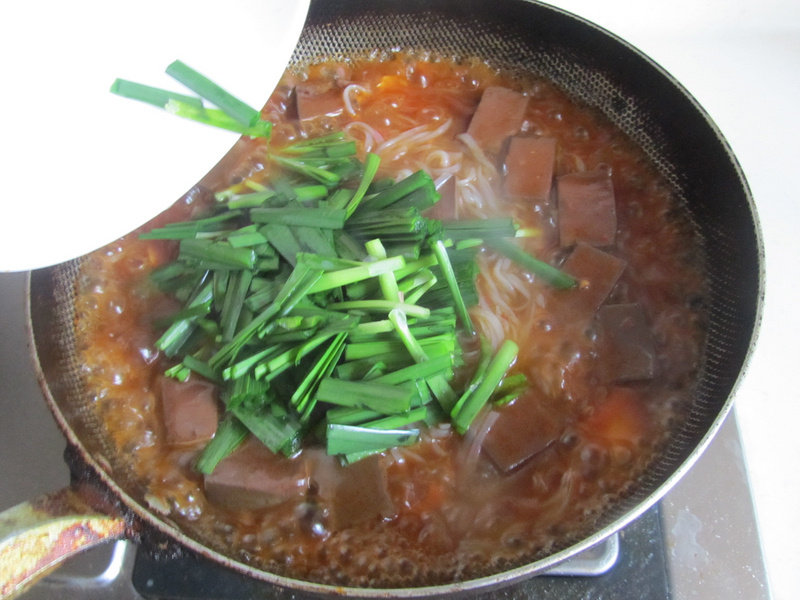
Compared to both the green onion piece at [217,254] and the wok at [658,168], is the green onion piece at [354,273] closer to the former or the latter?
the green onion piece at [217,254]

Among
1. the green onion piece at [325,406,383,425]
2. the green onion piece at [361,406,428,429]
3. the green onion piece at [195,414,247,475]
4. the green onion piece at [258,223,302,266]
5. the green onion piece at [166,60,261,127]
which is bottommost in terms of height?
the green onion piece at [195,414,247,475]

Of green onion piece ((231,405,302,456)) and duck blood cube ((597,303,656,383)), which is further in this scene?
duck blood cube ((597,303,656,383))

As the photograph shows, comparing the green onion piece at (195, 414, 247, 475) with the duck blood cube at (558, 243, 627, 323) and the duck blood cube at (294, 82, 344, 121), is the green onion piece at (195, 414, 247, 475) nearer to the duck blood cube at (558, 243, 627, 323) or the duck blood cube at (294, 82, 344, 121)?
the duck blood cube at (558, 243, 627, 323)

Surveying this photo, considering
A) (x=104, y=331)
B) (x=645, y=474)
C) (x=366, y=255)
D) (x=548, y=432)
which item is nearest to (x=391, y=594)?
(x=548, y=432)

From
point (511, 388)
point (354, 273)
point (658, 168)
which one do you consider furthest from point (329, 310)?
→ point (658, 168)

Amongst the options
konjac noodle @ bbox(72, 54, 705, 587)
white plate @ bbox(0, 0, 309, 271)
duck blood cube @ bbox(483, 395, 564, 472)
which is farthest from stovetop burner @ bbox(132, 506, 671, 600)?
→ white plate @ bbox(0, 0, 309, 271)

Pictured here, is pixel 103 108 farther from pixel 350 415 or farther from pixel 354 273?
pixel 350 415
